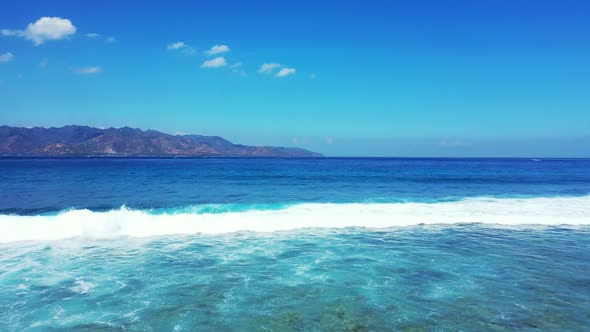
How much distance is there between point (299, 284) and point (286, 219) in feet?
35.6

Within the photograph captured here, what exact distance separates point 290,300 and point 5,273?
10398 mm

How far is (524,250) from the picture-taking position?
15.5m

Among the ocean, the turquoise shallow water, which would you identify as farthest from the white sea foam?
the turquoise shallow water

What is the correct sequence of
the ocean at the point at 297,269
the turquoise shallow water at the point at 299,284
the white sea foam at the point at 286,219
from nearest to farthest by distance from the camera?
the turquoise shallow water at the point at 299,284, the ocean at the point at 297,269, the white sea foam at the point at 286,219

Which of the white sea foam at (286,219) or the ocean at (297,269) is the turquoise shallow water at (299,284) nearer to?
the ocean at (297,269)

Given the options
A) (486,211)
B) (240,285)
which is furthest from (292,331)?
(486,211)

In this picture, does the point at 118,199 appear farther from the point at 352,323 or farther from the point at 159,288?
the point at 352,323

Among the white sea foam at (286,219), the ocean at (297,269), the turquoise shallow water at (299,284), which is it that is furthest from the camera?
the white sea foam at (286,219)

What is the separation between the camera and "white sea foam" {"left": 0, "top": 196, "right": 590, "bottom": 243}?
62.4ft

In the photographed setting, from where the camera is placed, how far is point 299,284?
1161 cm

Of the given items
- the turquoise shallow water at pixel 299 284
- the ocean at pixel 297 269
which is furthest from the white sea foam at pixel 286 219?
the turquoise shallow water at pixel 299 284

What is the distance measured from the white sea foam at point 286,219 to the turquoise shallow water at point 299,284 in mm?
1959

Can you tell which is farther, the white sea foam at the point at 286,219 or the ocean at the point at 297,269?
the white sea foam at the point at 286,219

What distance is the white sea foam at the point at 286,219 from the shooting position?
1903cm
